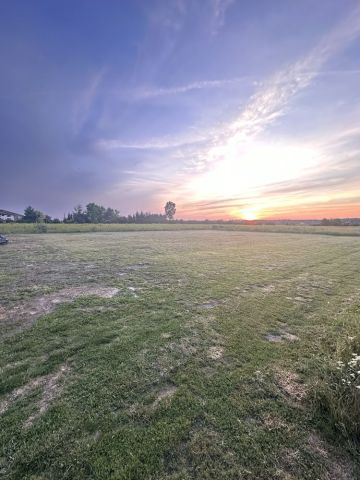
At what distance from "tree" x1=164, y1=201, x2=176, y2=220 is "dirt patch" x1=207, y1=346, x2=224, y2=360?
356ft

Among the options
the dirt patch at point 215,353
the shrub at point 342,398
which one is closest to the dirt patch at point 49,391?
the dirt patch at point 215,353

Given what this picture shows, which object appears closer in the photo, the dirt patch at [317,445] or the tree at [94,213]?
the dirt patch at [317,445]

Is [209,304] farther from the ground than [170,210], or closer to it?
closer to it

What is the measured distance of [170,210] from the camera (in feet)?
369

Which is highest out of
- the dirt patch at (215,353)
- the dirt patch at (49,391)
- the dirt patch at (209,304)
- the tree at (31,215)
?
the tree at (31,215)

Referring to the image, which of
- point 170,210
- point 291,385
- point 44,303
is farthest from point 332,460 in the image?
point 170,210

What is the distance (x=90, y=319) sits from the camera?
17.2ft

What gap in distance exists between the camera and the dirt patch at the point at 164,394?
2.86 metres

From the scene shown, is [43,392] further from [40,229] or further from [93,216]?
[93,216]

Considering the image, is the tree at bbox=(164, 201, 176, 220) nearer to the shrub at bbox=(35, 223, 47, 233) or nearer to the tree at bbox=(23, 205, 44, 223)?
the tree at bbox=(23, 205, 44, 223)

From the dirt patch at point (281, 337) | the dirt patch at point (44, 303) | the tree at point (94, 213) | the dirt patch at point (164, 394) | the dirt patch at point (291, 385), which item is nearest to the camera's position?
the dirt patch at point (164, 394)

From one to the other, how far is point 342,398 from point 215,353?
189cm

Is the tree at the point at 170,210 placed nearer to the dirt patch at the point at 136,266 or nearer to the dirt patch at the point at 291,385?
the dirt patch at the point at 136,266

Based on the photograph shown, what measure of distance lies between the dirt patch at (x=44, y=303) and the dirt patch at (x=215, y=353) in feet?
12.9
